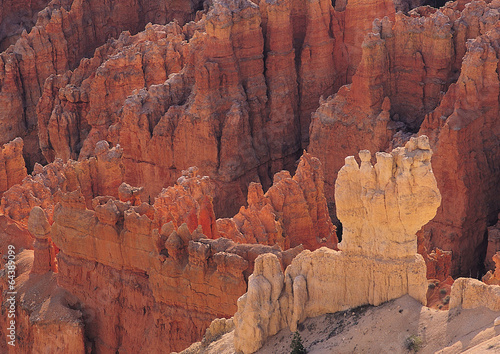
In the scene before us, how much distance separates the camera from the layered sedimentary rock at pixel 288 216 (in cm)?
2866

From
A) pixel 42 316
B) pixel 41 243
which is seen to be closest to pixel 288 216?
pixel 41 243

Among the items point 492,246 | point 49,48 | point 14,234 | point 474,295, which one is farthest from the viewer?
point 49,48

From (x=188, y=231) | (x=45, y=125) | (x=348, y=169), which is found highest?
(x=348, y=169)

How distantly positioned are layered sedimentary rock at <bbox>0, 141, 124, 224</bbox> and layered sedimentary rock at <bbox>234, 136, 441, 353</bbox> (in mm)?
13718

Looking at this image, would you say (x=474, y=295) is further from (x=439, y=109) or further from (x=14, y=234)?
(x=439, y=109)

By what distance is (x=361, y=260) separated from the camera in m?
18.9

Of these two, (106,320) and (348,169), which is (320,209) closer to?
(106,320)

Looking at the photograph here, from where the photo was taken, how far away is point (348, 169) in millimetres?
18766

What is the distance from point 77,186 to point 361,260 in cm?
1556

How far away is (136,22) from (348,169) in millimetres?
51221

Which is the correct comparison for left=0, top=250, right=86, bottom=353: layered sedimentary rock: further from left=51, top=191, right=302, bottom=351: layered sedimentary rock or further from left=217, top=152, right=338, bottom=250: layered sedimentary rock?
left=217, top=152, right=338, bottom=250: layered sedimentary rock

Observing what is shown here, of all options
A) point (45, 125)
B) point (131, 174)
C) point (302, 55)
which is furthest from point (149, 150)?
point (45, 125)

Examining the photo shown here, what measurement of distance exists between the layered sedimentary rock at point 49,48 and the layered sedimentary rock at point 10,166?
19968 millimetres

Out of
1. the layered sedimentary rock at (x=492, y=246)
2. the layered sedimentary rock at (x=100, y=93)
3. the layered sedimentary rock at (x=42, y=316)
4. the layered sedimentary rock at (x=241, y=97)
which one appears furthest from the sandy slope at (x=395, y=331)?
the layered sedimentary rock at (x=100, y=93)
